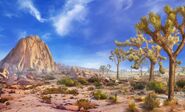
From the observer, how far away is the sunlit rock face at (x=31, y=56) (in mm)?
121787

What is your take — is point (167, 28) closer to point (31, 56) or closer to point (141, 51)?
point (141, 51)

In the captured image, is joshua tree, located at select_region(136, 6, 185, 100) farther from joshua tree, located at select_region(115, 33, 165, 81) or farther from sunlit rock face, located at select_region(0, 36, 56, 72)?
sunlit rock face, located at select_region(0, 36, 56, 72)

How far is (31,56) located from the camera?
130m

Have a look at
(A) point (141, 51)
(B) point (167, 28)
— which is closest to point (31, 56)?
(A) point (141, 51)

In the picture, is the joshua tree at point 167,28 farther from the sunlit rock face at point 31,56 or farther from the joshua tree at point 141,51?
the sunlit rock face at point 31,56

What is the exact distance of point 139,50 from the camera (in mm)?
30281

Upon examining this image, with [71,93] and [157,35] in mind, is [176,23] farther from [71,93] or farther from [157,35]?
[71,93]

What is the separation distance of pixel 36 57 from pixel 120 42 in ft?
355

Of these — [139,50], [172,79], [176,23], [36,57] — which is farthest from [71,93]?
[36,57]

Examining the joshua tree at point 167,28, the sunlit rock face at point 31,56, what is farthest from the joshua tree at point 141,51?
the sunlit rock face at point 31,56

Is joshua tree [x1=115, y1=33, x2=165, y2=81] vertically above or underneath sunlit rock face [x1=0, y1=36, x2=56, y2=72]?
underneath

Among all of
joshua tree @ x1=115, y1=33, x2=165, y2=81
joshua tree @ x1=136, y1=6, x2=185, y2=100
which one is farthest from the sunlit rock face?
joshua tree @ x1=136, y1=6, x2=185, y2=100

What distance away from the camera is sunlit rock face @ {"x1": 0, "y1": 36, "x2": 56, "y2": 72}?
400 ft

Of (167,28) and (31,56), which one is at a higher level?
(31,56)
